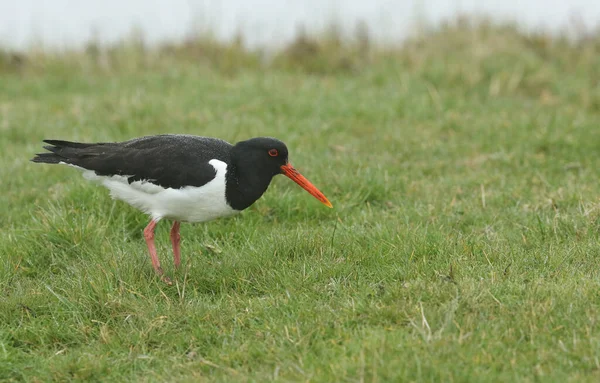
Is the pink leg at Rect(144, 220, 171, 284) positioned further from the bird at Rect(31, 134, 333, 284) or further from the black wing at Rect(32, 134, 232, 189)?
the black wing at Rect(32, 134, 232, 189)

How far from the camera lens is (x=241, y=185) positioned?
17.5ft

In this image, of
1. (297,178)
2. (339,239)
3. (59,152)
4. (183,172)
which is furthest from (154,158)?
(339,239)

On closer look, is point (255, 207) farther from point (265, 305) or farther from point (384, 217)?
point (265, 305)

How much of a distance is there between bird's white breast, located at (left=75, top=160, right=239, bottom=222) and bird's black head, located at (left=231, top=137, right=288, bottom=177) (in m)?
0.15

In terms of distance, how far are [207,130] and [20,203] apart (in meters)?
2.41

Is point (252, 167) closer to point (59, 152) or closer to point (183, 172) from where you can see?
point (183, 172)

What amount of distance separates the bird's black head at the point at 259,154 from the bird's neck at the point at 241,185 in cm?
3

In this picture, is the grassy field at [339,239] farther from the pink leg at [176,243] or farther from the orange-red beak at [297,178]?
the orange-red beak at [297,178]

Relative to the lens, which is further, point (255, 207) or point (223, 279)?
point (255, 207)

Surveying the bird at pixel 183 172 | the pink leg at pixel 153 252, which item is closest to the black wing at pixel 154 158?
the bird at pixel 183 172

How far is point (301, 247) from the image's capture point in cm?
550

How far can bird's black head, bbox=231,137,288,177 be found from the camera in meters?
5.38

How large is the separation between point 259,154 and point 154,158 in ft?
2.39

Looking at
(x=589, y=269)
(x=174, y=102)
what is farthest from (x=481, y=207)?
(x=174, y=102)
